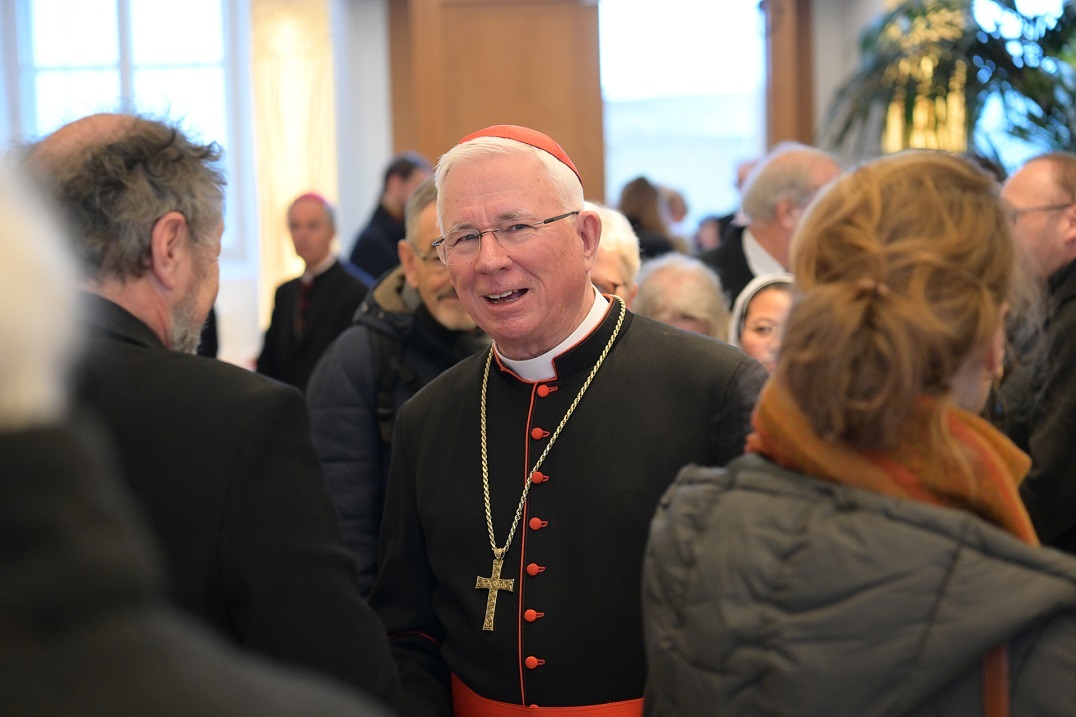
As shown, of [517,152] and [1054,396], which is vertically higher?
[517,152]

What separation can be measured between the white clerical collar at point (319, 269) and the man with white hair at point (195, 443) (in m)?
4.00

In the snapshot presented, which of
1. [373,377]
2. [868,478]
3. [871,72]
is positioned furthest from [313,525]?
[871,72]

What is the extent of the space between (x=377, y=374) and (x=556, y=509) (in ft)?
3.79

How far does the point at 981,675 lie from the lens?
1.27 m

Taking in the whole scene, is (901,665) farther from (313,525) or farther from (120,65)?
(120,65)

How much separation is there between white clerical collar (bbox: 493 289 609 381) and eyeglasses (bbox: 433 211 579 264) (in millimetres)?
200

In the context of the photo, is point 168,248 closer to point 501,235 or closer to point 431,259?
point 501,235

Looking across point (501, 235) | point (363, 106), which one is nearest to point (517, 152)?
point (501, 235)

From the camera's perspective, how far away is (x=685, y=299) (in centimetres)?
351

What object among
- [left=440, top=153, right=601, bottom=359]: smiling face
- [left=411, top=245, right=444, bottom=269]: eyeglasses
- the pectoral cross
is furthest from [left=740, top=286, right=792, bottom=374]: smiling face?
the pectoral cross

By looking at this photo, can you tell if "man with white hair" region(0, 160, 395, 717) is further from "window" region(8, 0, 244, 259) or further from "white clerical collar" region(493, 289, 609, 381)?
"window" region(8, 0, 244, 259)

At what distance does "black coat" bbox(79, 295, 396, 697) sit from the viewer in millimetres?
1558

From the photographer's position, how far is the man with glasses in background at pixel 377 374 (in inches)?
122

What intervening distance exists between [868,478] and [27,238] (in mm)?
902
